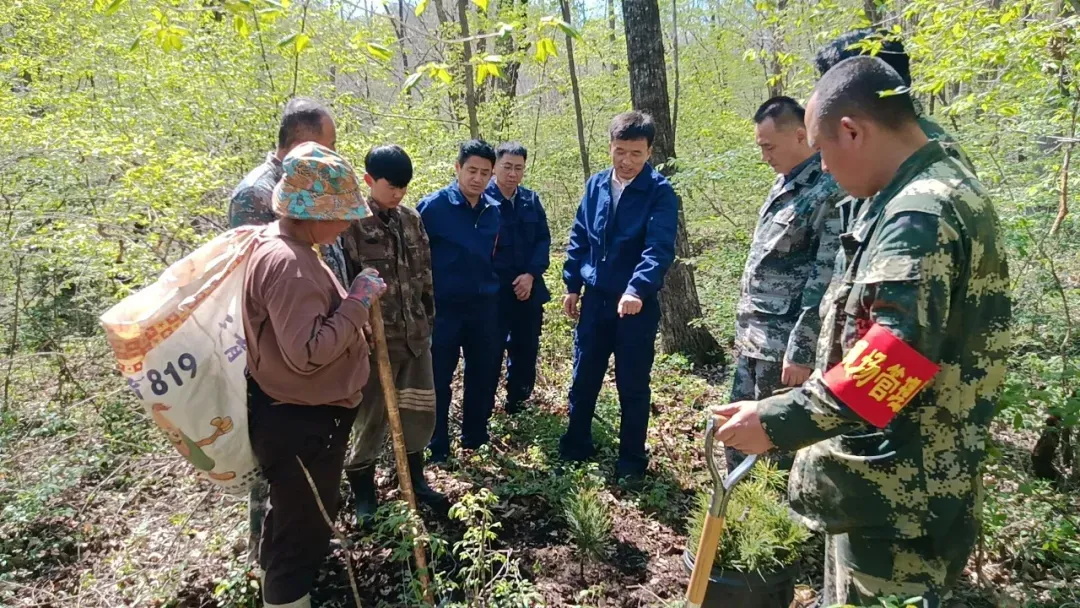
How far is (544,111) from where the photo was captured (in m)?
12.3

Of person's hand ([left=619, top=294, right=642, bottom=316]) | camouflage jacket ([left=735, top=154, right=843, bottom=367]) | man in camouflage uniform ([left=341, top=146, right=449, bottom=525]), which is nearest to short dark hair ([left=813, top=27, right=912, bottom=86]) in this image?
camouflage jacket ([left=735, top=154, right=843, bottom=367])

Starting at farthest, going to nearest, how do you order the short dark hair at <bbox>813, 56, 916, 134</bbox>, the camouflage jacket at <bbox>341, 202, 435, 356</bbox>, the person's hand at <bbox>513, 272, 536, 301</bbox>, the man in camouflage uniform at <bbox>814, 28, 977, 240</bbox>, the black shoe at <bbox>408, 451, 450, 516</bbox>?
the person's hand at <bbox>513, 272, 536, 301</bbox>, the black shoe at <bbox>408, 451, 450, 516</bbox>, the camouflage jacket at <bbox>341, 202, 435, 356</bbox>, the man in camouflage uniform at <bbox>814, 28, 977, 240</bbox>, the short dark hair at <bbox>813, 56, 916, 134</bbox>

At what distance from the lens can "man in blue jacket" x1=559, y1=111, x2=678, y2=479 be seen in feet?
12.2

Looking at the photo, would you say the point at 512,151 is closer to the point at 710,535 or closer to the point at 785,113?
the point at 785,113

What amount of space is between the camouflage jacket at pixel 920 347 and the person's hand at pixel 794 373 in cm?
103

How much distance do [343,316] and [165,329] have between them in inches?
22.8

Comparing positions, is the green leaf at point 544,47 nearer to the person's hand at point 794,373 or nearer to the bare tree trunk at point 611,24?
the person's hand at point 794,373

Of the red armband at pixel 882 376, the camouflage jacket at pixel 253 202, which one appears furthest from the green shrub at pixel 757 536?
the camouflage jacket at pixel 253 202

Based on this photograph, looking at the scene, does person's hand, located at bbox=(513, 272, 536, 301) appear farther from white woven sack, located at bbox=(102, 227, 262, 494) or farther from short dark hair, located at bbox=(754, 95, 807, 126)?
white woven sack, located at bbox=(102, 227, 262, 494)

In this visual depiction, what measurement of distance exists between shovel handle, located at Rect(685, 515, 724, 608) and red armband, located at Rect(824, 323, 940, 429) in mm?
530

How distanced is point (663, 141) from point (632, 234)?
246cm

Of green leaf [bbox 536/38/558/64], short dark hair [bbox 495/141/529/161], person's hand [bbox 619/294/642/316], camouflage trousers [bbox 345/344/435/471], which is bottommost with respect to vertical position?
camouflage trousers [bbox 345/344/435/471]

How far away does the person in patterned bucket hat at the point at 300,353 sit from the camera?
87.2 inches

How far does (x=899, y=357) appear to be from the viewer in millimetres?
1488
